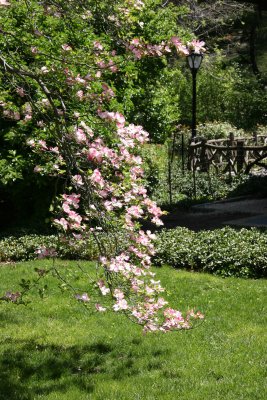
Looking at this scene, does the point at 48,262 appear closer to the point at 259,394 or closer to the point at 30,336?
the point at 30,336

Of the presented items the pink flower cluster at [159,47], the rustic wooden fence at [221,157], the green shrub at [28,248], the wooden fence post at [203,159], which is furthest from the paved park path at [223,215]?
the pink flower cluster at [159,47]

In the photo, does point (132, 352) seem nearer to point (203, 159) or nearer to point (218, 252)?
point (218, 252)

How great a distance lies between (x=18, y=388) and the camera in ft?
18.6

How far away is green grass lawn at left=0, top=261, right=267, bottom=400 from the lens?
558cm

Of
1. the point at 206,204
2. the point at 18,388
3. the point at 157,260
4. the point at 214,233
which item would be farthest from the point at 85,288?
the point at 206,204

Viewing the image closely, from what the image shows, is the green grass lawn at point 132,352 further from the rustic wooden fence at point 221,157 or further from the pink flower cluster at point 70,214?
the rustic wooden fence at point 221,157

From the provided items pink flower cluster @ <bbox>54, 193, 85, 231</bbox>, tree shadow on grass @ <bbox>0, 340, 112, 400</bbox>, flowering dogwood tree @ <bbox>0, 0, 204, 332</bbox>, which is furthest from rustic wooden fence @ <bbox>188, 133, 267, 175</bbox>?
pink flower cluster @ <bbox>54, 193, 85, 231</bbox>

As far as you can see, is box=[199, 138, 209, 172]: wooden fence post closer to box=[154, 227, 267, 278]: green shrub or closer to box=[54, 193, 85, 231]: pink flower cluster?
box=[154, 227, 267, 278]: green shrub

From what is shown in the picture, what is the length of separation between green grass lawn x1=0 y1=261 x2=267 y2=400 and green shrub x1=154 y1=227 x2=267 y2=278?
3.49 ft

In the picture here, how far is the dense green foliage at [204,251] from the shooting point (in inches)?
395

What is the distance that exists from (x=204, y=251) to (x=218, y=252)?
0.27 metres

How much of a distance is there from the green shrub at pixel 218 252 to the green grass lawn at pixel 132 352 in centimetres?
106

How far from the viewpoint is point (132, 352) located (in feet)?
21.6

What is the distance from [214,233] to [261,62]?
4052 centimetres
